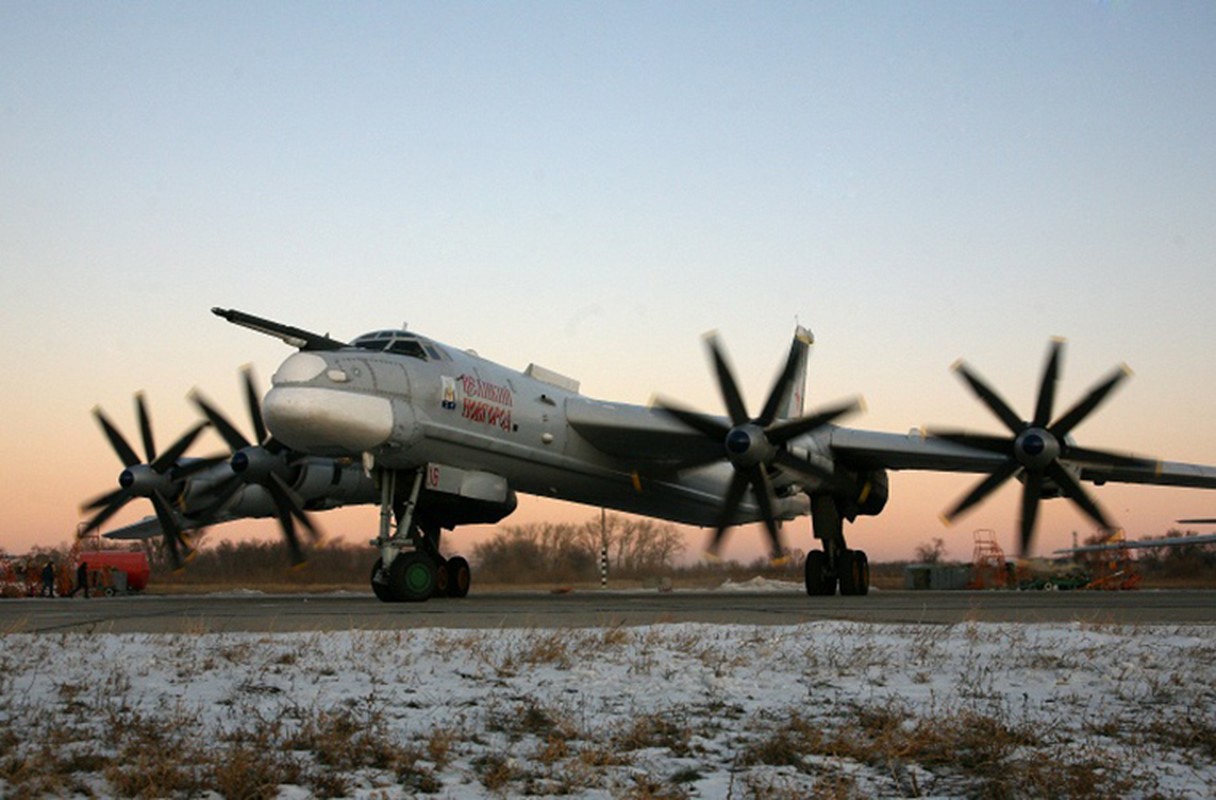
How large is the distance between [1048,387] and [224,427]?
51.8 ft

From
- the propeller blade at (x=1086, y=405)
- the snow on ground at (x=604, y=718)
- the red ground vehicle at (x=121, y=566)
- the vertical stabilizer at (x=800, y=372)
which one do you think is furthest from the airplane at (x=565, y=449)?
the red ground vehicle at (x=121, y=566)

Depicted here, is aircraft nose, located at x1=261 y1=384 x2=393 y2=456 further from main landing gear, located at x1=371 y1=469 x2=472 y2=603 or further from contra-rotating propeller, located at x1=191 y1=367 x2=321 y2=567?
contra-rotating propeller, located at x1=191 y1=367 x2=321 y2=567

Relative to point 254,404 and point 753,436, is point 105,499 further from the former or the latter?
point 753,436

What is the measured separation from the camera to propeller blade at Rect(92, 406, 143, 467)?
24.5 metres

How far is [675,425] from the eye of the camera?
20812mm

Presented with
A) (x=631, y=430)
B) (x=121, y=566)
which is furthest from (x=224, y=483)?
(x=121, y=566)

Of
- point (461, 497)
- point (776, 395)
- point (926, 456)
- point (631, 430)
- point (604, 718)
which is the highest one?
point (776, 395)

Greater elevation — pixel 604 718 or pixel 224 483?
pixel 224 483

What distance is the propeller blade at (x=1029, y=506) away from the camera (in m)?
18.5

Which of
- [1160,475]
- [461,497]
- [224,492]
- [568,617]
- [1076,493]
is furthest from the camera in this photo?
[224,492]

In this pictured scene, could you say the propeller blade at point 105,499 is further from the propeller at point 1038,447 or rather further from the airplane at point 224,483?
the propeller at point 1038,447

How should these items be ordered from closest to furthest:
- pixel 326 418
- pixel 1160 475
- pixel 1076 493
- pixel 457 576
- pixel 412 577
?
pixel 326 418, pixel 412 577, pixel 1076 493, pixel 457 576, pixel 1160 475

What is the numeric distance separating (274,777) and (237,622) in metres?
7.51

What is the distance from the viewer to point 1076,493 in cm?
1847
